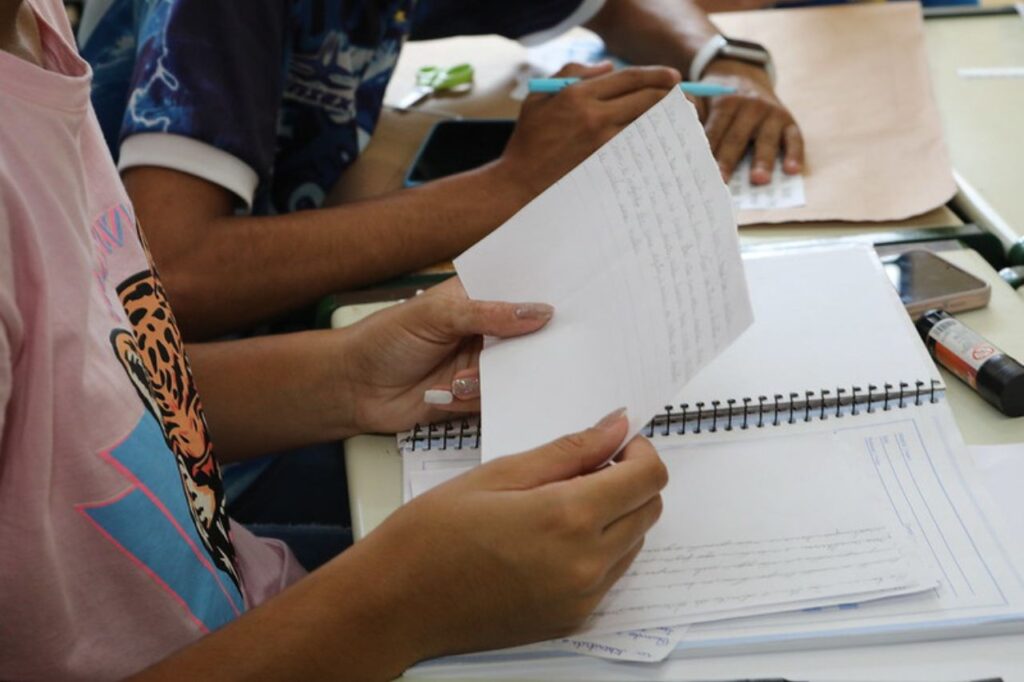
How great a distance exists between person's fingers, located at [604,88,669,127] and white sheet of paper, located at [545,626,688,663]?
636 mm

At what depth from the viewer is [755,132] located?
4.11 ft

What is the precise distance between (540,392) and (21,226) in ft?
1.13

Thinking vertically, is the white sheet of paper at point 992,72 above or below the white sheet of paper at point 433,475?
above

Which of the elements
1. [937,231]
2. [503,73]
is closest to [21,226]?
[937,231]

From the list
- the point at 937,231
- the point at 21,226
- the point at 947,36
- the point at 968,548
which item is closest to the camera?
the point at 21,226

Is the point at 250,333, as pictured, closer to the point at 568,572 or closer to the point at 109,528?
the point at 109,528

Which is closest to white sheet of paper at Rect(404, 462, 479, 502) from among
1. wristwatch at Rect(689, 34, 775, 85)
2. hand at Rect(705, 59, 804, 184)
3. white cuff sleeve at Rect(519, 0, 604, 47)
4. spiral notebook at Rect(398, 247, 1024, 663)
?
spiral notebook at Rect(398, 247, 1024, 663)

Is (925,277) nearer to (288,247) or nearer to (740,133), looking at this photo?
(740,133)

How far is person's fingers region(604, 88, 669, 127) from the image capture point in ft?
3.76

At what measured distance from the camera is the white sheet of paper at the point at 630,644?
2.13 ft

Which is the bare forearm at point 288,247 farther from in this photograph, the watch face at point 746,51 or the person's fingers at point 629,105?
the watch face at point 746,51

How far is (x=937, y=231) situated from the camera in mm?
1069

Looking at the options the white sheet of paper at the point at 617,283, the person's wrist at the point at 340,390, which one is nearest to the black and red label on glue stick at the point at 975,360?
the white sheet of paper at the point at 617,283

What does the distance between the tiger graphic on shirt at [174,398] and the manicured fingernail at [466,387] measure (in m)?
0.19
